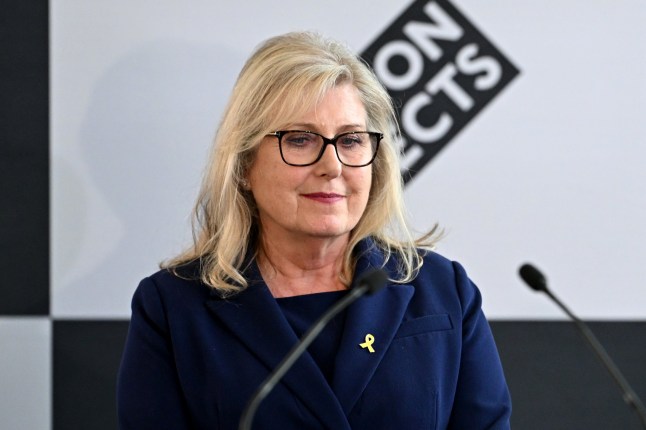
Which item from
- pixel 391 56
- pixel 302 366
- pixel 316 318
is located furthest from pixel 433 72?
pixel 302 366

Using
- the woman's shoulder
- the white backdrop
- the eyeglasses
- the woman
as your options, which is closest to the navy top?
the woman

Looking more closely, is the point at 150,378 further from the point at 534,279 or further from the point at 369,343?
the point at 534,279

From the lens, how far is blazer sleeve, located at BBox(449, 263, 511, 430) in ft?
6.41

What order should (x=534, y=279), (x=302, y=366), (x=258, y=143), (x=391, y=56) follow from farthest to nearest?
(x=391, y=56), (x=258, y=143), (x=302, y=366), (x=534, y=279)

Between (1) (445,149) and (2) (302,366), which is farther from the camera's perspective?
(1) (445,149)

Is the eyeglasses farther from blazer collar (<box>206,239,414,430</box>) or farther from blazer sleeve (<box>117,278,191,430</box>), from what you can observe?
blazer sleeve (<box>117,278,191,430</box>)

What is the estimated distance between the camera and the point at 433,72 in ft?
8.97

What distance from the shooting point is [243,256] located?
2.06 meters

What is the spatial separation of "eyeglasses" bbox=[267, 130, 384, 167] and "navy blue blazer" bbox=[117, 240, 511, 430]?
9.8 inches

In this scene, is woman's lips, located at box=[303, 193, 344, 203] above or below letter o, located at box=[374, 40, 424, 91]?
below

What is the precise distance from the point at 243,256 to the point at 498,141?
99 centimetres

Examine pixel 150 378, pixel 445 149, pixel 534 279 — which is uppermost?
pixel 534 279

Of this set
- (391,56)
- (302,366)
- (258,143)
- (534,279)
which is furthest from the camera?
(391,56)

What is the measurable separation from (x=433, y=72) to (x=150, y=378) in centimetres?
128
